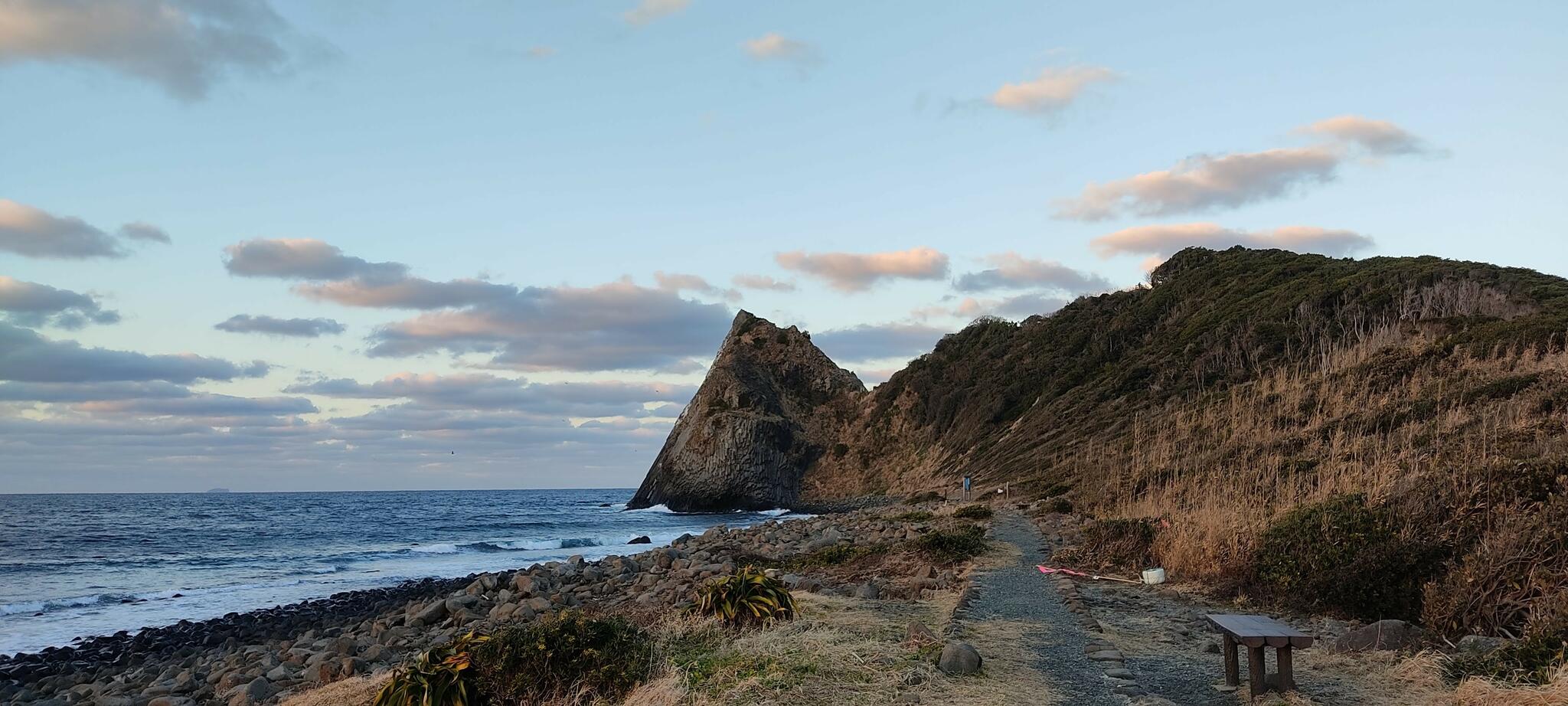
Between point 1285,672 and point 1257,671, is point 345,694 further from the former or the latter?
point 1285,672

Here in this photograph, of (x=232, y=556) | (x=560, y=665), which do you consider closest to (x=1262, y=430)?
(x=560, y=665)

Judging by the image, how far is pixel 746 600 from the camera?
9461mm

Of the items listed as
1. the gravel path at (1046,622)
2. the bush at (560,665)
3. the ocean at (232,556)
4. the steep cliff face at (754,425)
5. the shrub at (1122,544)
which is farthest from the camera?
the steep cliff face at (754,425)

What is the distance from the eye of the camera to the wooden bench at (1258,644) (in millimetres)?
6848

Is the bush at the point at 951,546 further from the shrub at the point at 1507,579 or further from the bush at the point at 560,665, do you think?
the bush at the point at 560,665

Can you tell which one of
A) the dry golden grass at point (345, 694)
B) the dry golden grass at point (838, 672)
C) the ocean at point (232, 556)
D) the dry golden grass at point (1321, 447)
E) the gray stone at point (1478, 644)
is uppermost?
the dry golden grass at point (1321, 447)

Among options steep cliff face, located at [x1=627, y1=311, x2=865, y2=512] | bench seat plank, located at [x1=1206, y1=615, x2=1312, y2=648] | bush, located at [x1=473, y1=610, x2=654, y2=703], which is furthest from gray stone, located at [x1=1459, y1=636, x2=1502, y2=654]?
steep cliff face, located at [x1=627, y1=311, x2=865, y2=512]

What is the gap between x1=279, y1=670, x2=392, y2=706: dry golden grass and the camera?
8.49 meters

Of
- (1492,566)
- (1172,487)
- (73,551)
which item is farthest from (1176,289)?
(73,551)

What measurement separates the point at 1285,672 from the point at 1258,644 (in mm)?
522

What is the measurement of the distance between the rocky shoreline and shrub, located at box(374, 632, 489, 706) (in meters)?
4.99

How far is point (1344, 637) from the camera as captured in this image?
8.74 m

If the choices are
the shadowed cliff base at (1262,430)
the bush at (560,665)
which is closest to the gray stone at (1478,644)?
the shadowed cliff base at (1262,430)

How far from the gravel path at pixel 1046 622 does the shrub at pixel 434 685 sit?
4.31 meters
